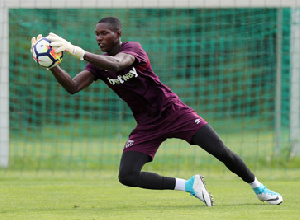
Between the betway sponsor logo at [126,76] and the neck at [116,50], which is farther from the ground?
the neck at [116,50]

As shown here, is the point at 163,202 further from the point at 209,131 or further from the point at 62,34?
the point at 62,34

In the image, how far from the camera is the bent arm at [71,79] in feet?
21.0

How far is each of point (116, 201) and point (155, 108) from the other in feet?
3.76

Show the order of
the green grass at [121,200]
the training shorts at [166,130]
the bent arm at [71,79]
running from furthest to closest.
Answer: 1. the training shorts at [166,130]
2. the bent arm at [71,79]
3. the green grass at [121,200]

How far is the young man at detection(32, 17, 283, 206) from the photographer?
21.8 ft

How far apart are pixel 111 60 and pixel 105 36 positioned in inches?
24.9

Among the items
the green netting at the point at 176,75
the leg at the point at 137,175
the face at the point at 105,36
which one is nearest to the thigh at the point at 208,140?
the leg at the point at 137,175

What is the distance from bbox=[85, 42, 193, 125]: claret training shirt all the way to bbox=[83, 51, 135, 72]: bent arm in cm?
37

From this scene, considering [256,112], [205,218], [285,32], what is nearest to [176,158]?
[256,112]

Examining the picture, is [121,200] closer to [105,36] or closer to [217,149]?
[217,149]

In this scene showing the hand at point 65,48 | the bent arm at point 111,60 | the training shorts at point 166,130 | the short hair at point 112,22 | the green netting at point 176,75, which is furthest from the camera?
the green netting at point 176,75

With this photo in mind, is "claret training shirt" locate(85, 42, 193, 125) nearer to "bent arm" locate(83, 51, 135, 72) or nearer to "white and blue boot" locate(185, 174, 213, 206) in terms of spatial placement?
"bent arm" locate(83, 51, 135, 72)

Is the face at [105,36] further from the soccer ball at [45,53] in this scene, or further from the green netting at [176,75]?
the green netting at [176,75]

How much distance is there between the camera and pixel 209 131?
673 cm
